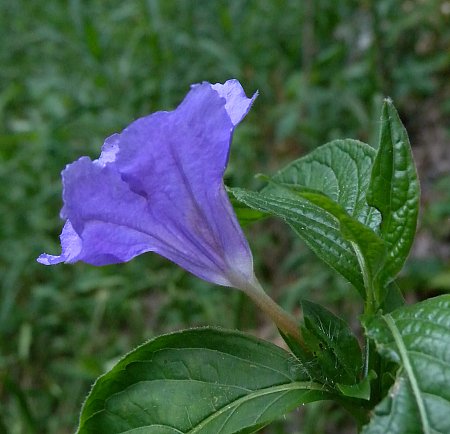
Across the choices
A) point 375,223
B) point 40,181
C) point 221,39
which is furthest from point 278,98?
point 375,223

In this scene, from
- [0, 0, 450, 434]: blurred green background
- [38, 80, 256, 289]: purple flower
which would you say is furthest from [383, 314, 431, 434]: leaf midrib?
[0, 0, 450, 434]: blurred green background

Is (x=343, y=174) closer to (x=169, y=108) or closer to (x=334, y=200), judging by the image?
(x=334, y=200)

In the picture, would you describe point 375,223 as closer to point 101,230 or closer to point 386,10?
point 101,230

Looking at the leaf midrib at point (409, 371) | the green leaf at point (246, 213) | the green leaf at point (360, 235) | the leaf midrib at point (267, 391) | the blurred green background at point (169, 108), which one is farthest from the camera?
the blurred green background at point (169, 108)

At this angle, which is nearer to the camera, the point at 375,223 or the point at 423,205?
the point at 375,223

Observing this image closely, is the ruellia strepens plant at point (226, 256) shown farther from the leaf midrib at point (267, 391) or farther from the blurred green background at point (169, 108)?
the blurred green background at point (169, 108)

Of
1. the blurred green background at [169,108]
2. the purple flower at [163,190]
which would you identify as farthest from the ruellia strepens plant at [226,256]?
the blurred green background at [169,108]

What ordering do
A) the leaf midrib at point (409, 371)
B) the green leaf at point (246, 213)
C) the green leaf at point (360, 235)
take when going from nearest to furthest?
the leaf midrib at point (409, 371) < the green leaf at point (360, 235) < the green leaf at point (246, 213)
